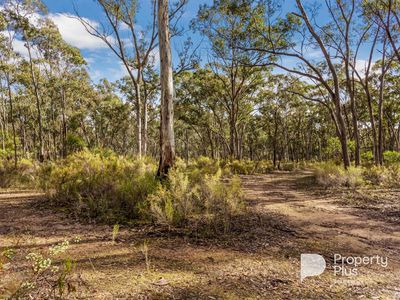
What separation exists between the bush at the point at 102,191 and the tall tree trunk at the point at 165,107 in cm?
63

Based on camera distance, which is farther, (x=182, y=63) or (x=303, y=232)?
(x=182, y=63)

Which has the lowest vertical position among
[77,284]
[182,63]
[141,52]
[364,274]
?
[364,274]

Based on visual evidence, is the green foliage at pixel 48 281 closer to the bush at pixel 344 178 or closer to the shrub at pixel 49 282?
the shrub at pixel 49 282

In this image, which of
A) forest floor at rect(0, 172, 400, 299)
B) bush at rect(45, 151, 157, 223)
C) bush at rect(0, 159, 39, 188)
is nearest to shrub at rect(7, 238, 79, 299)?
forest floor at rect(0, 172, 400, 299)

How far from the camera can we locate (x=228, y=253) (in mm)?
3646

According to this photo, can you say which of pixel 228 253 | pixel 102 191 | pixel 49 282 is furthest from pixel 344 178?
pixel 49 282

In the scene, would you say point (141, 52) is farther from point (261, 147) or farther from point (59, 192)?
point (261, 147)

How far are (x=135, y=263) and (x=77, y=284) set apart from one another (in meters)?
0.75

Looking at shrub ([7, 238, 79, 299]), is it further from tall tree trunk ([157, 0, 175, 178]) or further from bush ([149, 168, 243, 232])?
tall tree trunk ([157, 0, 175, 178])

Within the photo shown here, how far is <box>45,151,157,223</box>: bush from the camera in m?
5.51

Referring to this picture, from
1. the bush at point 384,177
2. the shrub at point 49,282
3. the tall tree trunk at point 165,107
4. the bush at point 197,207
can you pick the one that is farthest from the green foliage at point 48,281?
the bush at point 384,177

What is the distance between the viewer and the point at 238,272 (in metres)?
3.08

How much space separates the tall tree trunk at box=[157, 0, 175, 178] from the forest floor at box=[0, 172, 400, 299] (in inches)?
102

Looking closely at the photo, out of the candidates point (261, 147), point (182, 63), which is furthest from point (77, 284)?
point (261, 147)
